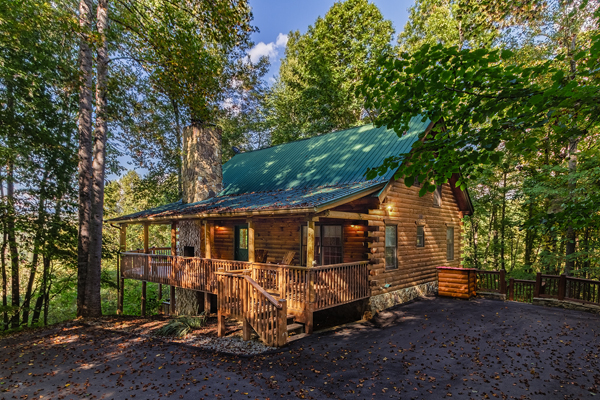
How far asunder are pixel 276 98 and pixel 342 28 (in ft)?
26.2

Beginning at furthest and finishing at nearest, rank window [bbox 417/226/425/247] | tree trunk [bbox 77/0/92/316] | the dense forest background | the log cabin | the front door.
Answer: the front door → window [bbox 417/226/425/247] → tree trunk [bbox 77/0/92/316] → the log cabin → the dense forest background

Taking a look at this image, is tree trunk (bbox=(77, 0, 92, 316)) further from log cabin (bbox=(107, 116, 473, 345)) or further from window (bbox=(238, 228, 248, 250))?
window (bbox=(238, 228, 248, 250))

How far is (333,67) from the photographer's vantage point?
24.8 m

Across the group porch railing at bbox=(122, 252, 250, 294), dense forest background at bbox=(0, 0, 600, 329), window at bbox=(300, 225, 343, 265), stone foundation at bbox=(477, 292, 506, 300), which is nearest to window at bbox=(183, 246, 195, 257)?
porch railing at bbox=(122, 252, 250, 294)

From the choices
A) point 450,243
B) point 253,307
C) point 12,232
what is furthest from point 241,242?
point 450,243

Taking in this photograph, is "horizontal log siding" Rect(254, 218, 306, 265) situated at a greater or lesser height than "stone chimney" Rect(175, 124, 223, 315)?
lesser

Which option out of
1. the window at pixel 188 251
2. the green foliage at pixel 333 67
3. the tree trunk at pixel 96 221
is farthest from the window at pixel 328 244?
the green foliage at pixel 333 67

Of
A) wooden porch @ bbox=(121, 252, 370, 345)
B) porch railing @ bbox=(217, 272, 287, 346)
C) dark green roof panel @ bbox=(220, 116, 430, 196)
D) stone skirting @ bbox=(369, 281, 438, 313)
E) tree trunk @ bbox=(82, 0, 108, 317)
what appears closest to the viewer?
porch railing @ bbox=(217, 272, 287, 346)

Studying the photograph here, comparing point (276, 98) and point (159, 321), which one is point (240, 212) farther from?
point (276, 98)

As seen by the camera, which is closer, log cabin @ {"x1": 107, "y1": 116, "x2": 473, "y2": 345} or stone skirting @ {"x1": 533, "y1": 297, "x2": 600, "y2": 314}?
log cabin @ {"x1": 107, "y1": 116, "x2": 473, "y2": 345}

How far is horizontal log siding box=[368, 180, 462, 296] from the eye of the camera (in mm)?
10366

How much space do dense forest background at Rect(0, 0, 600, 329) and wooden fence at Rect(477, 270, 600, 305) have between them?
1.66 metres

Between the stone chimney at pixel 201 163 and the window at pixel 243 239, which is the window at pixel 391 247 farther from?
the stone chimney at pixel 201 163

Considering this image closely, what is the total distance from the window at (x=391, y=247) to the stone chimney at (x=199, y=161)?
8.74m
